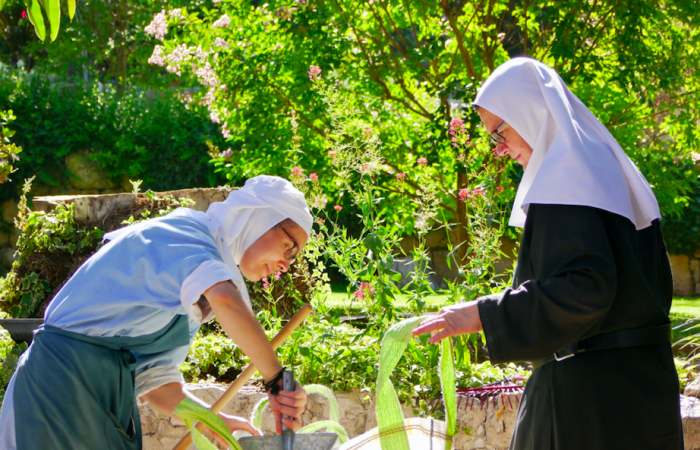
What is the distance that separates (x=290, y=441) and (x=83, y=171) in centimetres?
968

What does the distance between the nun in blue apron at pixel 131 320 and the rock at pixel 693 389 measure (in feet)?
7.92

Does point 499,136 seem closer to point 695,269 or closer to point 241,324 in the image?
point 241,324

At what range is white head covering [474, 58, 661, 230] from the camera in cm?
139

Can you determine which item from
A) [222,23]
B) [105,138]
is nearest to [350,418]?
[222,23]

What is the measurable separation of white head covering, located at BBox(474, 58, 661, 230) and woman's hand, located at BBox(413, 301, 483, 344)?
11.7 inches

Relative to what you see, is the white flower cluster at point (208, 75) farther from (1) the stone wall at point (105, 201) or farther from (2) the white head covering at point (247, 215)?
(2) the white head covering at point (247, 215)

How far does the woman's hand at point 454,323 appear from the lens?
4.62 feet

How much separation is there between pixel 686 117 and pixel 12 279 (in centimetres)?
558

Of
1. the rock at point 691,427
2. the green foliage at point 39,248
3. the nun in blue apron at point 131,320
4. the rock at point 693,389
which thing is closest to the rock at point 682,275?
the rock at point 693,389

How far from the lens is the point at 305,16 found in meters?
4.93

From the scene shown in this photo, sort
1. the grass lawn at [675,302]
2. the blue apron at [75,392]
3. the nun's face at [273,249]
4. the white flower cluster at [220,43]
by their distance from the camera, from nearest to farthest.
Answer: the blue apron at [75,392] < the nun's face at [273,249] < the white flower cluster at [220,43] < the grass lawn at [675,302]

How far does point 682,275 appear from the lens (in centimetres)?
926

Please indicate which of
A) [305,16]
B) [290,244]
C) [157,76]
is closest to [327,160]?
[305,16]

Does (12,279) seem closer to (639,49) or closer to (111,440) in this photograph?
(111,440)
